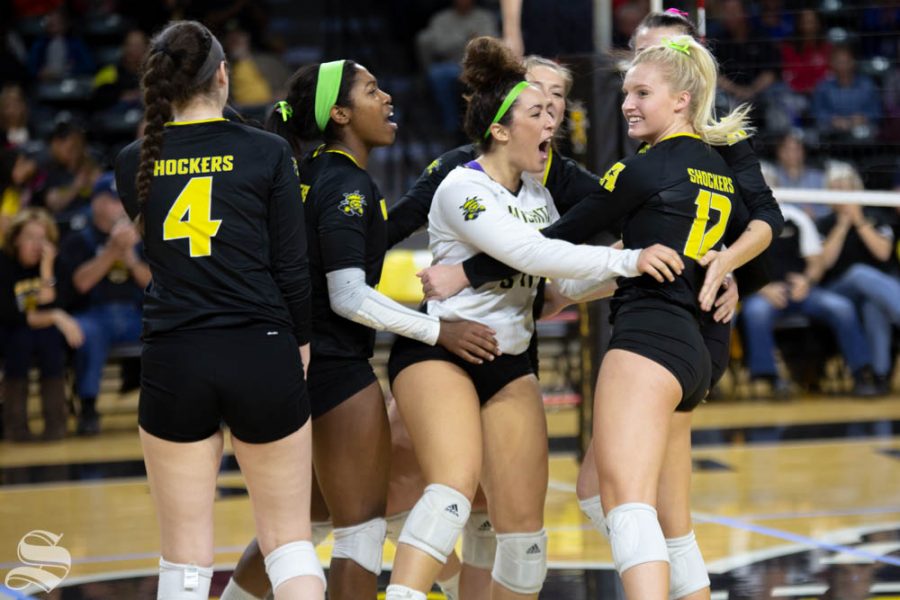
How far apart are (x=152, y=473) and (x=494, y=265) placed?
1.22m

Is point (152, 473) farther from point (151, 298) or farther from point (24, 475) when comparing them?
point (24, 475)

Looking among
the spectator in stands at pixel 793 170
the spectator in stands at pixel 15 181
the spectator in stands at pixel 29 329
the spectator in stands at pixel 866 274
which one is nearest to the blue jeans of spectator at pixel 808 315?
the spectator in stands at pixel 866 274

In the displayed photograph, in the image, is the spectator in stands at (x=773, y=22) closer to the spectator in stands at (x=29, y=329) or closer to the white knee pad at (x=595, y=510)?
the spectator in stands at (x=29, y=329)

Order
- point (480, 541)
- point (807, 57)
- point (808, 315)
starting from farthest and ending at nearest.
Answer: point (807, 57) → point (808, 315) → point (480, 541)

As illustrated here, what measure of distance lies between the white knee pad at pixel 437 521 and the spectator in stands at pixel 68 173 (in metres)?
7.25

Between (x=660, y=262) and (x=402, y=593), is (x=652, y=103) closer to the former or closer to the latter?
(x=660, y=262)

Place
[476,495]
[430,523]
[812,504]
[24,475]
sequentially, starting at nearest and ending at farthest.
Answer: [430,523], [476,495], [812,504], [24,475]

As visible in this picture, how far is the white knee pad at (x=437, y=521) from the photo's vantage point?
4.05 meters

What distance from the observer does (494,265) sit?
14.1 ft

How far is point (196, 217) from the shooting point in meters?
3.67

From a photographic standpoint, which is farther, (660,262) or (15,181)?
(15,181)

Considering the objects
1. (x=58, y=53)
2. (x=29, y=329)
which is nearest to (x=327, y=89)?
(x=29, y=329)

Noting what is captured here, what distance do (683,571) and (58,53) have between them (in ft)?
36.0

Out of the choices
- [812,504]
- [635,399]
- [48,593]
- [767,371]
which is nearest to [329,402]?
[635,399]
